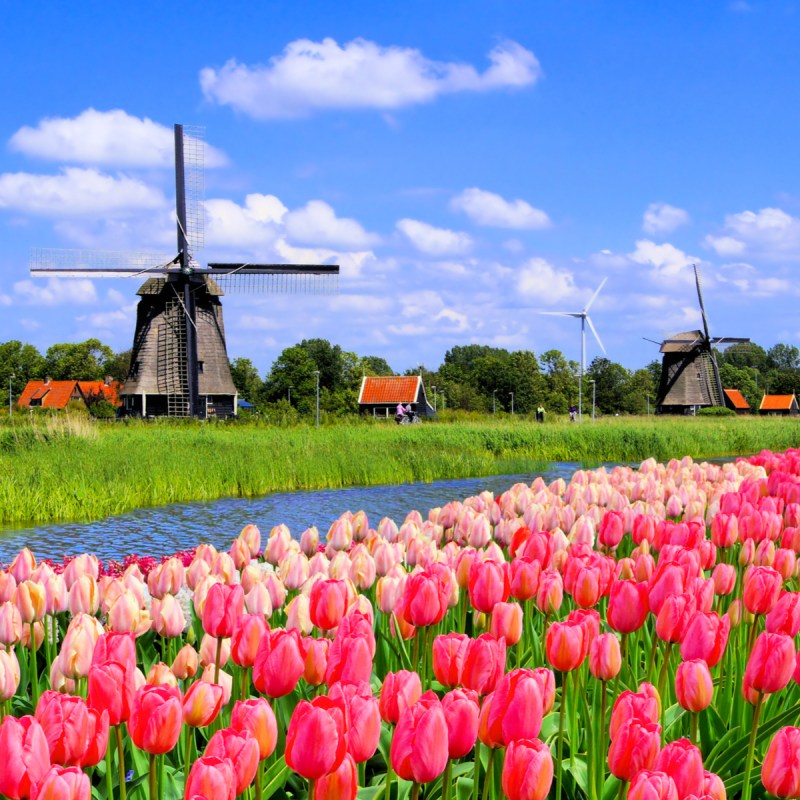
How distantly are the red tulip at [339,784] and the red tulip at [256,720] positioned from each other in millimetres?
197

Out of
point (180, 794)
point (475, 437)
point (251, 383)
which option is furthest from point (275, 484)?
point (251, 383)

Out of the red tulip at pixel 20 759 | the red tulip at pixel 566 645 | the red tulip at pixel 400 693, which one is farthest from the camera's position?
the red tulip at pixel 566 645

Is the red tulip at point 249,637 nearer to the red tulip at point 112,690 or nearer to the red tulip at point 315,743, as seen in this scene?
the red tulip at point 112,690

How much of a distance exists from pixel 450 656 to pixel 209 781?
65 cm

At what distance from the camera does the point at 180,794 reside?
2057 mm

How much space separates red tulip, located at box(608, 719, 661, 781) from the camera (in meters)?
1.48

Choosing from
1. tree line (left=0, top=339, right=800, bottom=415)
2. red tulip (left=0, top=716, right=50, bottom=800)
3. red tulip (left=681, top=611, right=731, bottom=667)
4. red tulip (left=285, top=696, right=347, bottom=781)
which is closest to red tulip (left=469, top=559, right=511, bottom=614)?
red tulip (left=681, top=611, right=731, bottom=667)

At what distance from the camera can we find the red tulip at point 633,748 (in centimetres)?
148

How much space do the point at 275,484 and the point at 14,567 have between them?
12826mm

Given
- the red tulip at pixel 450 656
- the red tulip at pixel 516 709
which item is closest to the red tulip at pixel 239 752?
the red tulip at pixel 516 709

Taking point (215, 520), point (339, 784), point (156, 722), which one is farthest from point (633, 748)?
point (215, 520)

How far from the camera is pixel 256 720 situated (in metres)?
1.52

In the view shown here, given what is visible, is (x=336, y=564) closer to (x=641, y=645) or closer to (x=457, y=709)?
(x=641, y=645)

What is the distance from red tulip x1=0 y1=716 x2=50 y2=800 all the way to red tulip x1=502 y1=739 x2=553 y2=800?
0.69 metres
